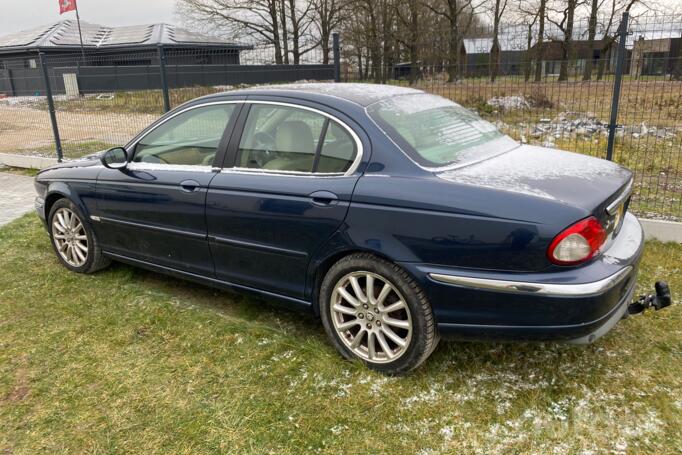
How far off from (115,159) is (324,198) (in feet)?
6.61

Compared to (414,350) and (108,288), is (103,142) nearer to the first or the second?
(108,288)

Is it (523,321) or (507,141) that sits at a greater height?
(507,141)

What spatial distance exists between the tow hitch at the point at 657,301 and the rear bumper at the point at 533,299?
167mm

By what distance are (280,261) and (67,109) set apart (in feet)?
31.4

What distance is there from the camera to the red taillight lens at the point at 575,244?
251cm

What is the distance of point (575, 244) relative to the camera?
8.32ft

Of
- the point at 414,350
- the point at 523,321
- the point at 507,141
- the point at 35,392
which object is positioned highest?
the point at 507,141

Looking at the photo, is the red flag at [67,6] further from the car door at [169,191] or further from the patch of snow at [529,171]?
the patch of snow at [529,171]

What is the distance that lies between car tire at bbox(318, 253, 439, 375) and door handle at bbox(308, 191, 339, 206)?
1.09ft

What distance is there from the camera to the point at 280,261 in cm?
336

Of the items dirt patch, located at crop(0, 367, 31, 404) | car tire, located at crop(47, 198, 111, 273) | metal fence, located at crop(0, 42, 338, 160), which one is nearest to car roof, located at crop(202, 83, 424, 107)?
car tire, located at crop(47, 198, 111, 273)

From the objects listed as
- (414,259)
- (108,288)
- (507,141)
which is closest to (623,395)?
(414,259)

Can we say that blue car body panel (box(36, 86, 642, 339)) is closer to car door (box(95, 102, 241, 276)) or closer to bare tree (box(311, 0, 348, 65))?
car door (box(95, 102, 241, 276))

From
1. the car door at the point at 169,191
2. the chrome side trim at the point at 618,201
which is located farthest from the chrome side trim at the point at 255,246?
the chrome side trim at the point at 618,201
